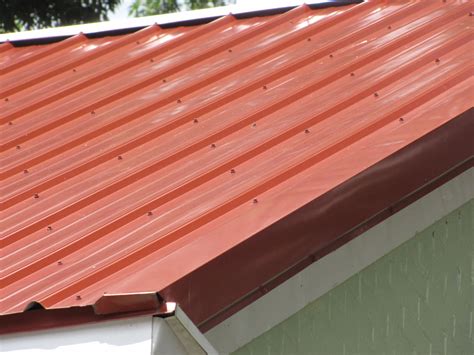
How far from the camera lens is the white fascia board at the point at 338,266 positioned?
4230 millimetres

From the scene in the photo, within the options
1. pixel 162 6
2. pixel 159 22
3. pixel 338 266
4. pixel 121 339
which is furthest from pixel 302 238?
pixel 162 6

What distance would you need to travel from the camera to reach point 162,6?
20.0 m

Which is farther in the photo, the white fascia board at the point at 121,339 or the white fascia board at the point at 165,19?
the white fascia board at the point at 165,19

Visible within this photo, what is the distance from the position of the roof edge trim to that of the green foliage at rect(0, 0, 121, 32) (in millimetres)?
9887

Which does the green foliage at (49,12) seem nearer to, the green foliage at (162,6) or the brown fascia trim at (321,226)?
the green foliage at (162,6)

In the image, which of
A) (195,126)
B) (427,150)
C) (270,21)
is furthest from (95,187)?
(270,21)

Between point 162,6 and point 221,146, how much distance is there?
50.7 feet

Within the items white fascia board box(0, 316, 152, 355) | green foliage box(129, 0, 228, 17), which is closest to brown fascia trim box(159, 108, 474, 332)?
white fascia board box(0, 316, 152, 355)

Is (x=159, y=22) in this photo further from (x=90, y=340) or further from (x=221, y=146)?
(x=90, y=340)

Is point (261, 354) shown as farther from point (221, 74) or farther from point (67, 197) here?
point (221, 74)

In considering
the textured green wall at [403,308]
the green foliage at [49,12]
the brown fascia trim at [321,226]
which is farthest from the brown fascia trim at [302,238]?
the green foliage at [49,12]

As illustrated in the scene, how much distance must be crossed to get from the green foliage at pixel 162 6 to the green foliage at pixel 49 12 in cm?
288

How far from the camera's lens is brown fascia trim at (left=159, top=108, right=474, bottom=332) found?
3805 millimetres

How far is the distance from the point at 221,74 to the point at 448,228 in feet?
4.70
